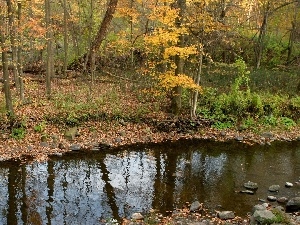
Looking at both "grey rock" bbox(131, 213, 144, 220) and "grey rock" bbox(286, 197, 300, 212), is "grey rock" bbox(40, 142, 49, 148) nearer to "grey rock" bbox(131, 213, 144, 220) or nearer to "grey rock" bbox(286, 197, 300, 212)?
"grey rock" bbox(131, 213, 144, 220)

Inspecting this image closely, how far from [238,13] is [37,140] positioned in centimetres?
2245

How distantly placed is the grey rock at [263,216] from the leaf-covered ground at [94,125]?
8.83 m

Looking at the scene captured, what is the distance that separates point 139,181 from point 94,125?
19.8 ft

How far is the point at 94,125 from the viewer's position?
59.5 ft

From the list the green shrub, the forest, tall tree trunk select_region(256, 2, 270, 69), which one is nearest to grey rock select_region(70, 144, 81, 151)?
the forest

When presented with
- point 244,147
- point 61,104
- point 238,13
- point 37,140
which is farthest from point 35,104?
point 238,13

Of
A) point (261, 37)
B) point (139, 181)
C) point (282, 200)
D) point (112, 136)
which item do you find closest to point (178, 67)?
point (112, 136)

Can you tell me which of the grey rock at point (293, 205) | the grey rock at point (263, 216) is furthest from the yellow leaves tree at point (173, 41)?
the grey rock at point (263, 216)

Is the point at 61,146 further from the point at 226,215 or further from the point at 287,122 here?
the point at 287,122

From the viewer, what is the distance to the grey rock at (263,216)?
9.10m

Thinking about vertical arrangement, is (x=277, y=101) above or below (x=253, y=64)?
below

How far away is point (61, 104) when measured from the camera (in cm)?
1916

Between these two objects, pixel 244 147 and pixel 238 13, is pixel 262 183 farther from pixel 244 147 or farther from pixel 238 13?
pixel 238 13

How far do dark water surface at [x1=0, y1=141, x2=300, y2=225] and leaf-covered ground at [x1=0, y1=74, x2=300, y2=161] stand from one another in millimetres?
1202
